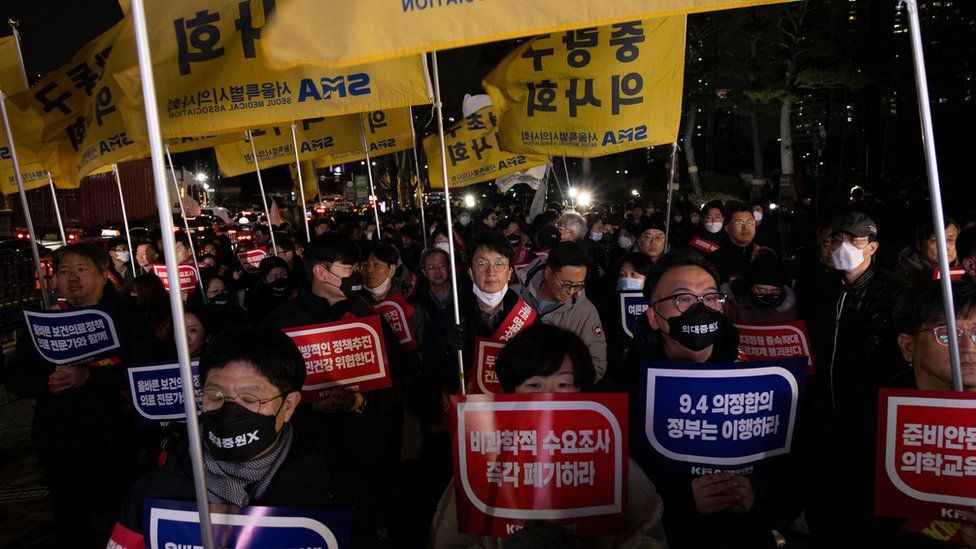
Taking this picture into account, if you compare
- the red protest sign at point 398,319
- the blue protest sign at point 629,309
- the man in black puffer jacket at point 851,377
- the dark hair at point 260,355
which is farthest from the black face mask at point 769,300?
the dark hair at point 260,355

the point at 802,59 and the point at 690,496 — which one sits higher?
the point at 802,59

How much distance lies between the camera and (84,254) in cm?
426

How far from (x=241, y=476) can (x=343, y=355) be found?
4.95 ft

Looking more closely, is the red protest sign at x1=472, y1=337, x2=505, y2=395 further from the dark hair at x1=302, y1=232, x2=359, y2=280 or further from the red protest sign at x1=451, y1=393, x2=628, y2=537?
the red protest sign at x1=451, y1=393, x2=628, y2=537

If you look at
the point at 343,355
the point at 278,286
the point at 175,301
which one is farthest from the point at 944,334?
the point at 278,286

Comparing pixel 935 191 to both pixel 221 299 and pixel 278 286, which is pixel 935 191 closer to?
pixel 278 286

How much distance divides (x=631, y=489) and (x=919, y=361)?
1327mm

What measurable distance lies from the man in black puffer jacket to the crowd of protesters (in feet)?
0.04

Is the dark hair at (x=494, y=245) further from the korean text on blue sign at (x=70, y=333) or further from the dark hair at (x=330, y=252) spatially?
the korean text on blue sign at (x=70, y=333)

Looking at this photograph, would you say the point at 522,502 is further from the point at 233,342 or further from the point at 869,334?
the point at 869,334

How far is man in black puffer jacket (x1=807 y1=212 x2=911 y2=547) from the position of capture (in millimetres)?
2406

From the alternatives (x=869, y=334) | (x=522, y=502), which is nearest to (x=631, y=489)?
(x=522, y=502)

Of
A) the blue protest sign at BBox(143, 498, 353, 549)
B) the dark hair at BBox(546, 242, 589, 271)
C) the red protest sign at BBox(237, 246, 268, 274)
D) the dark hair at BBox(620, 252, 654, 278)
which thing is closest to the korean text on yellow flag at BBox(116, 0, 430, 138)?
the dark hair at BBox(546, 242, 589, 271)

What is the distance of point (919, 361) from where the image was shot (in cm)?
256
